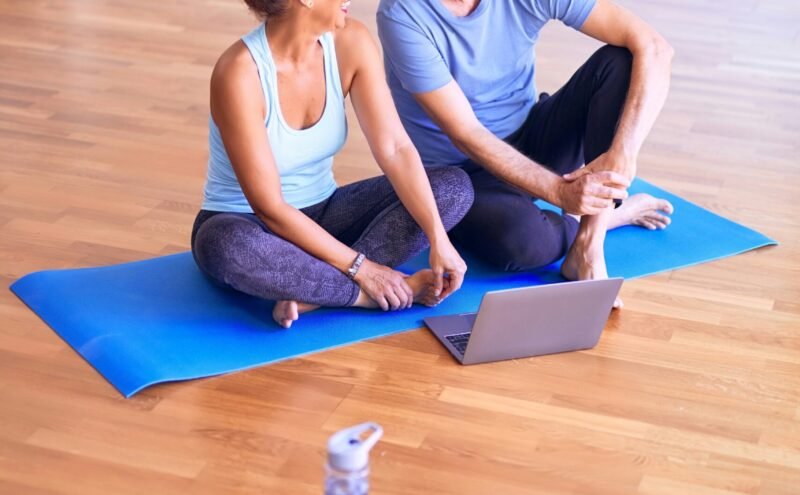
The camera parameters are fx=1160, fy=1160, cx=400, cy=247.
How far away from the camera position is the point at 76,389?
2.01 meters

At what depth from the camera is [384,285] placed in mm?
2291

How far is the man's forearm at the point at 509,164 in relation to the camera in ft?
7.72

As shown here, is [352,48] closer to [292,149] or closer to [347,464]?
[292,149]

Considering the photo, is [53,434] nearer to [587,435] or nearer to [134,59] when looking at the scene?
[587,435]

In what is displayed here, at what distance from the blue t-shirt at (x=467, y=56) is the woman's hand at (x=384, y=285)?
1.22 ft

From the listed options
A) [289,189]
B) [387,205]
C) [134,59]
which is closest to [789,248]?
[387,205]

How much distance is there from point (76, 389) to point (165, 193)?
0.95 m

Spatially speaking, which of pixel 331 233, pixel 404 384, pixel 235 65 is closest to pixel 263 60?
pixel 235 65

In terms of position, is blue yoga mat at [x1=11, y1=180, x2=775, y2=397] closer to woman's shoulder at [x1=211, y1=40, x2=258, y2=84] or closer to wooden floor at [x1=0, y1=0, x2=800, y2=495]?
wooden floor at [x1=0, y1=0, x2=800, y2=495]

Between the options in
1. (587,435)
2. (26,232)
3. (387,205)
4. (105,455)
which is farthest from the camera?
(26,232)

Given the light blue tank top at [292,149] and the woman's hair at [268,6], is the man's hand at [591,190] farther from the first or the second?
the woman's hair at [268,6]

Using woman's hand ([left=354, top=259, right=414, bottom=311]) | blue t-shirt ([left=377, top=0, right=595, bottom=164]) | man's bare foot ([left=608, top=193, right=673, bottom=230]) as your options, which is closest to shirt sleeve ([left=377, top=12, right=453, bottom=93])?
blue t-shirt ([left=377, top=0, right=595, bottom=164])

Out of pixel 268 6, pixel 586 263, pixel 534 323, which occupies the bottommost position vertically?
pixel 586 263

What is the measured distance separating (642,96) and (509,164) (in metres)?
0.31
